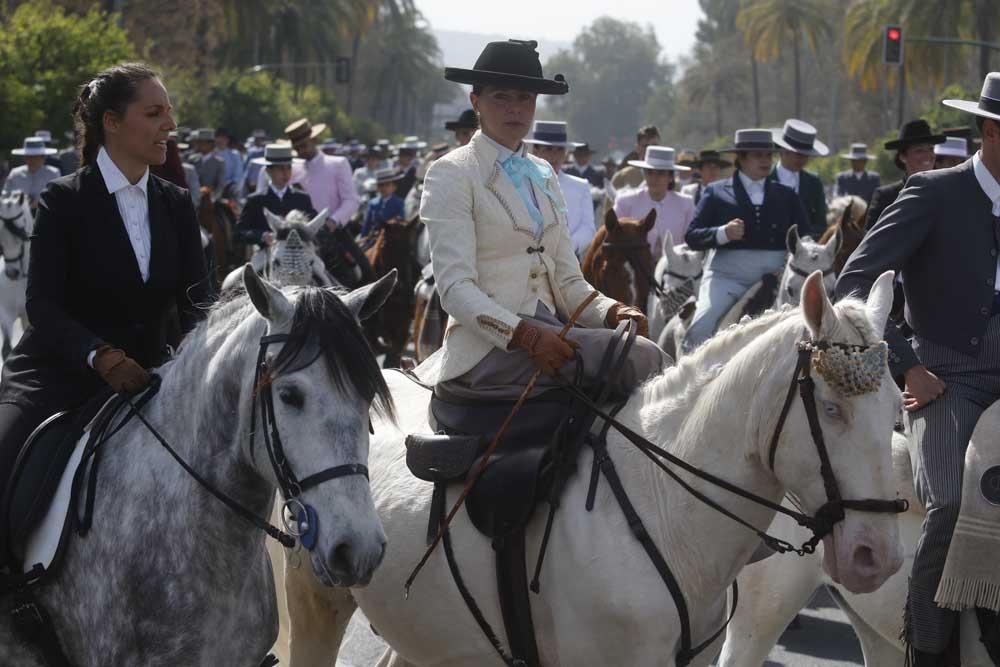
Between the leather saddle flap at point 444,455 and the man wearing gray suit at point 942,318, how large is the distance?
148 centimetres

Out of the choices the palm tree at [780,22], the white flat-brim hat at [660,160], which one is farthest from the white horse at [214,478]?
the palm tree at [780,22]

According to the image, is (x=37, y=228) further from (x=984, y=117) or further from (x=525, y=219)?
(x=984, y=117)

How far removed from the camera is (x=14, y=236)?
16.3 metres

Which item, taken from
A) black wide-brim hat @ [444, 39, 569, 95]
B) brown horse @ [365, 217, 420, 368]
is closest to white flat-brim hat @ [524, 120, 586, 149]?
brown horse @ [365, 217, 420, 368]

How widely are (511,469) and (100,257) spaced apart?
1.57 meters

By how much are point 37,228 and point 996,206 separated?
11.1ft

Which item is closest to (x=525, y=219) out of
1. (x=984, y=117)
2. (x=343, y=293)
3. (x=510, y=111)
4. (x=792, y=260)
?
(x=510, y=111)

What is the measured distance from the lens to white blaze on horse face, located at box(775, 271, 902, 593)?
4.41 m

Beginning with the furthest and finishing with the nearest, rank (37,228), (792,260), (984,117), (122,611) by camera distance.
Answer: (792,260) < (984,117) < (37,228) < (122,611)

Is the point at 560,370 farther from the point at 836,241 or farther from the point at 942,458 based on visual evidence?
the point at 836,241

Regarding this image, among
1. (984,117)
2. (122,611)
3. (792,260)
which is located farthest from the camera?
(792,260)

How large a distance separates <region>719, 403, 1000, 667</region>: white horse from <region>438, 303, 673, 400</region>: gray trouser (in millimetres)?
1051

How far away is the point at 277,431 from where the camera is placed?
4.29m

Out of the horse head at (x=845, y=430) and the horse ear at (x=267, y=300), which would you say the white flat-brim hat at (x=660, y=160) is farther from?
the horse ear at (x=267, y=300)
